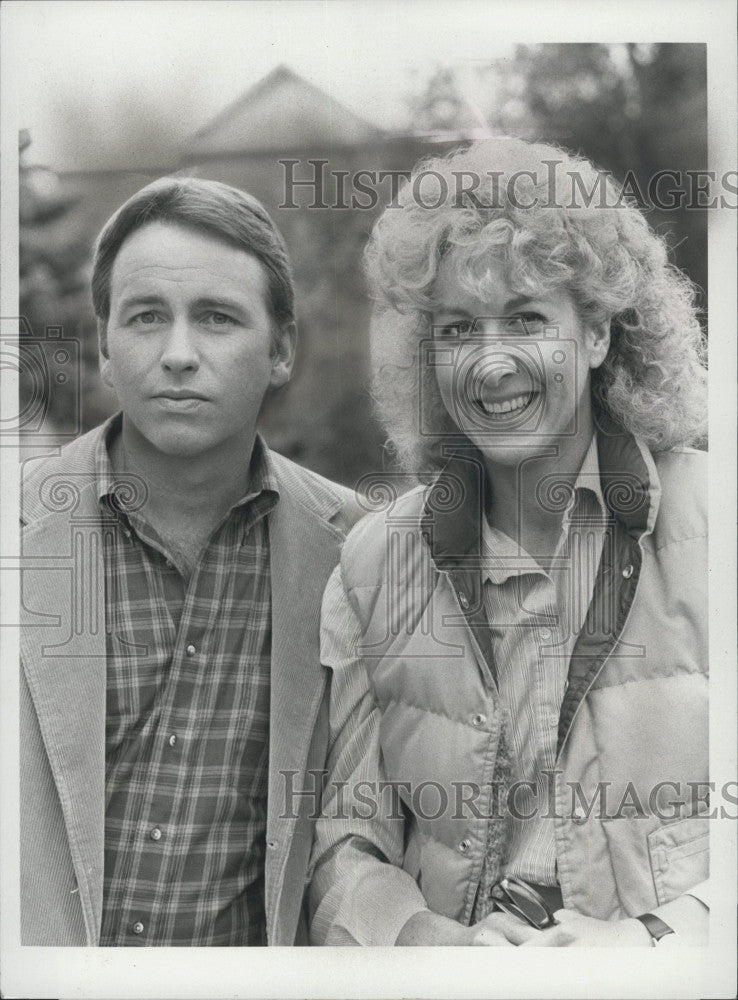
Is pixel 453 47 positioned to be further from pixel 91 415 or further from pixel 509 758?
pixel 509 758

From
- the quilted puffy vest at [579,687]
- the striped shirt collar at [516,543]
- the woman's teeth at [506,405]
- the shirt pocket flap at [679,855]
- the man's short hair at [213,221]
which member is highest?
the man's short hair at [213,221]

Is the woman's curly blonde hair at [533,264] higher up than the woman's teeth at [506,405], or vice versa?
the woman's curly blonde hair at [533,264]

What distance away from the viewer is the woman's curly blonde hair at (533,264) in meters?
2.78

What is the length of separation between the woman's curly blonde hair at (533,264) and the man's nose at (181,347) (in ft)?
1.58

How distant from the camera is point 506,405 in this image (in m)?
2.82

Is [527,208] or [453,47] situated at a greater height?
[453,47]

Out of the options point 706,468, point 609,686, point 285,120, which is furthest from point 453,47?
point 609,686

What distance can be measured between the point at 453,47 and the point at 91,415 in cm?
140

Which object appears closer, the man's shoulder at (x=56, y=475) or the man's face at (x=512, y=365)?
the man's face at (x=512, y=365)

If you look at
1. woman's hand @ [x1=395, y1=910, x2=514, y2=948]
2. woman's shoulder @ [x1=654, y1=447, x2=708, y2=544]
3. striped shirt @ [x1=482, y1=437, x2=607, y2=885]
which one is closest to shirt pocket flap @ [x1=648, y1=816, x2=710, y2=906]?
striped shirt @ [x1=482, y1=437, x2=607, y2=885]

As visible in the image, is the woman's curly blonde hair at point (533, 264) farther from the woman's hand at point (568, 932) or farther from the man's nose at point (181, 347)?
the woman's hand at point (568, 932)

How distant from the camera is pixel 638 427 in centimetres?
283

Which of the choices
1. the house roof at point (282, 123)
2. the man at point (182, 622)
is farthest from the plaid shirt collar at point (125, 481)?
the house roof at point (282, 123)

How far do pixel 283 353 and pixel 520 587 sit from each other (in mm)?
893
